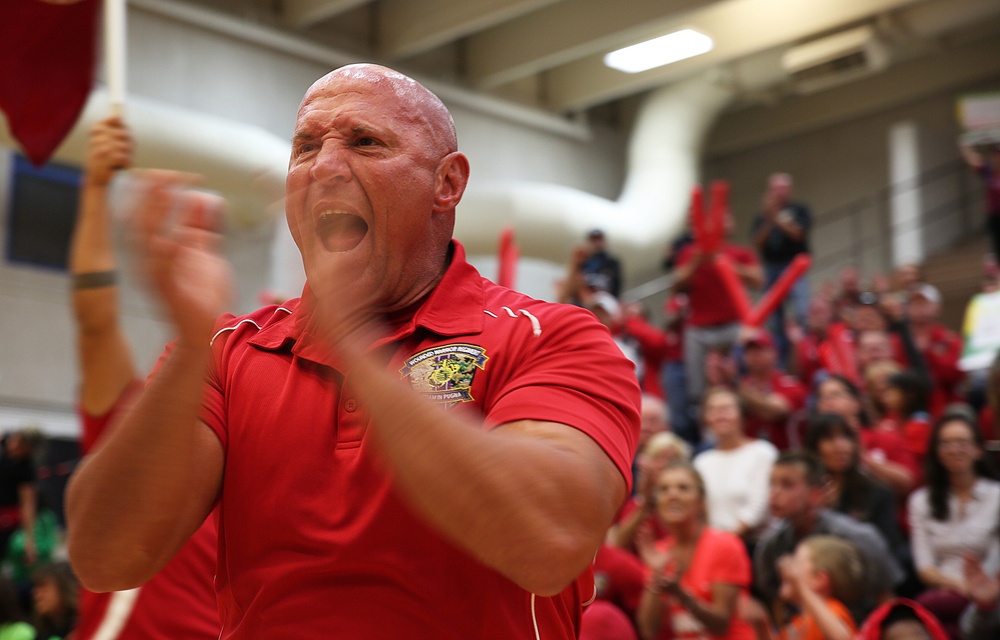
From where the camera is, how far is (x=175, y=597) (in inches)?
121

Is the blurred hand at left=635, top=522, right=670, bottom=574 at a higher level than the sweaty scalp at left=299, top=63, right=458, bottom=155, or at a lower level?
lower

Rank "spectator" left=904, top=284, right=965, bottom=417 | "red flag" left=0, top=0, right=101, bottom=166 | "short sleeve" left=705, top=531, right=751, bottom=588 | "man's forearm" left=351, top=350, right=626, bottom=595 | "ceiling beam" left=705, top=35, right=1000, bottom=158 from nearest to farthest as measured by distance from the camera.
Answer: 1. "man's forearm" left=351, top=350, right=626, bottom=595
2. "red flag" left=0, top=0, right=101, bottom=166
3. "short sleeve" left=705, top=531, right=751, bottom=588
4. "spectator" left=904, top=284, right=965, bottom=417
5. "ceiling beam" left=705, top=35, right=1000, bottom=158

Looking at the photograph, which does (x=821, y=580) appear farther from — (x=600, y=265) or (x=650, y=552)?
(x=600, y=265)

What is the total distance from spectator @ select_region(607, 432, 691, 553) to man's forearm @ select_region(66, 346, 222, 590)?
370 centimetres

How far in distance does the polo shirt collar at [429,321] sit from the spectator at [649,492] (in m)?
3.44

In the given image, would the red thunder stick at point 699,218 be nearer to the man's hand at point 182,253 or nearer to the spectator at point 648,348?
the spectator at point 648,348

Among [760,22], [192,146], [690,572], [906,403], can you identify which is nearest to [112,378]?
A: [690,572]

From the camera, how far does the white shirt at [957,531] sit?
519 cm

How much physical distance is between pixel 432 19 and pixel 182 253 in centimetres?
1196

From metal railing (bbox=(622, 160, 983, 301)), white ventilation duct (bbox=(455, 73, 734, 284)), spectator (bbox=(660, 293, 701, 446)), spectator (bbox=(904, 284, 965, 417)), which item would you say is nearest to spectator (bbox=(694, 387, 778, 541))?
spectator (bbox=(904, 284, 965, 417))

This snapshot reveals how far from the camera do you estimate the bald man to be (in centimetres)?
145

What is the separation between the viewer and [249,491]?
1706 millimetres

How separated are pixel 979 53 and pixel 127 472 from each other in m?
15.1

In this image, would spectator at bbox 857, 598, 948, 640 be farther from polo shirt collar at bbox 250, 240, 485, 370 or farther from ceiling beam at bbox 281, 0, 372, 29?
ceiling beam at bbox 281, 0, 372, 29
